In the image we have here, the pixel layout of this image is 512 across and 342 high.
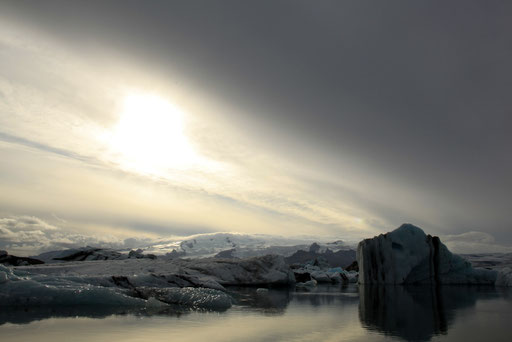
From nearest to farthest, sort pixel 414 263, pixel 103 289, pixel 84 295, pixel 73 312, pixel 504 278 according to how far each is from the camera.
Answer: pixel 73 312
pixel 84 295
pixel 103 289
pixel 504 278
pixel 414 263

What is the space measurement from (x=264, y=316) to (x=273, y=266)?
14.9 meters

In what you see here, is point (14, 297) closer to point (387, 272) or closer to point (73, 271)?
point (73, 271)

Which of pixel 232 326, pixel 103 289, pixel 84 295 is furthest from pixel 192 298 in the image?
pixel 232 326

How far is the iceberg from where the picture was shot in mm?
25188

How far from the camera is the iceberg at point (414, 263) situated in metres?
25.2

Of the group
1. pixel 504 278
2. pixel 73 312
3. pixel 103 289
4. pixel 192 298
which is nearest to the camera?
pixel 73 312

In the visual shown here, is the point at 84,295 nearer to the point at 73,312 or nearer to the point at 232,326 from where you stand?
the point at 73,312

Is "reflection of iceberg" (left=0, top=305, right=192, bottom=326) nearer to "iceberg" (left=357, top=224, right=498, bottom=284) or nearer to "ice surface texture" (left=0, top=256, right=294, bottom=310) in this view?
"ice surface texture" (left=0, top=256, right=294, bottom=310)

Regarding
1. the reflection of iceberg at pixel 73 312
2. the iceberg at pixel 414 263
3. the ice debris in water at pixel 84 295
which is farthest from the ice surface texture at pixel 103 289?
the iceberg at pixel 414 263

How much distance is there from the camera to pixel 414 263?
25.1 meters

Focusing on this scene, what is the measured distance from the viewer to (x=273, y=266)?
21.6m

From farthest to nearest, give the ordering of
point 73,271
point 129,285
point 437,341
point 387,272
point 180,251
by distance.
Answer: point 180,251, point 387,272, point 73,271, point 129,285, point 437,341

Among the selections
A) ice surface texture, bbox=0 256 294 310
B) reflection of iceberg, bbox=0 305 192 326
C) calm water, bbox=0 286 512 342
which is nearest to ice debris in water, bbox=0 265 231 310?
ice surface texture, bbox=0 256 294 310

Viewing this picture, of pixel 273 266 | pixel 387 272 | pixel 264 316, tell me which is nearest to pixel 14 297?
pixel 264 316
